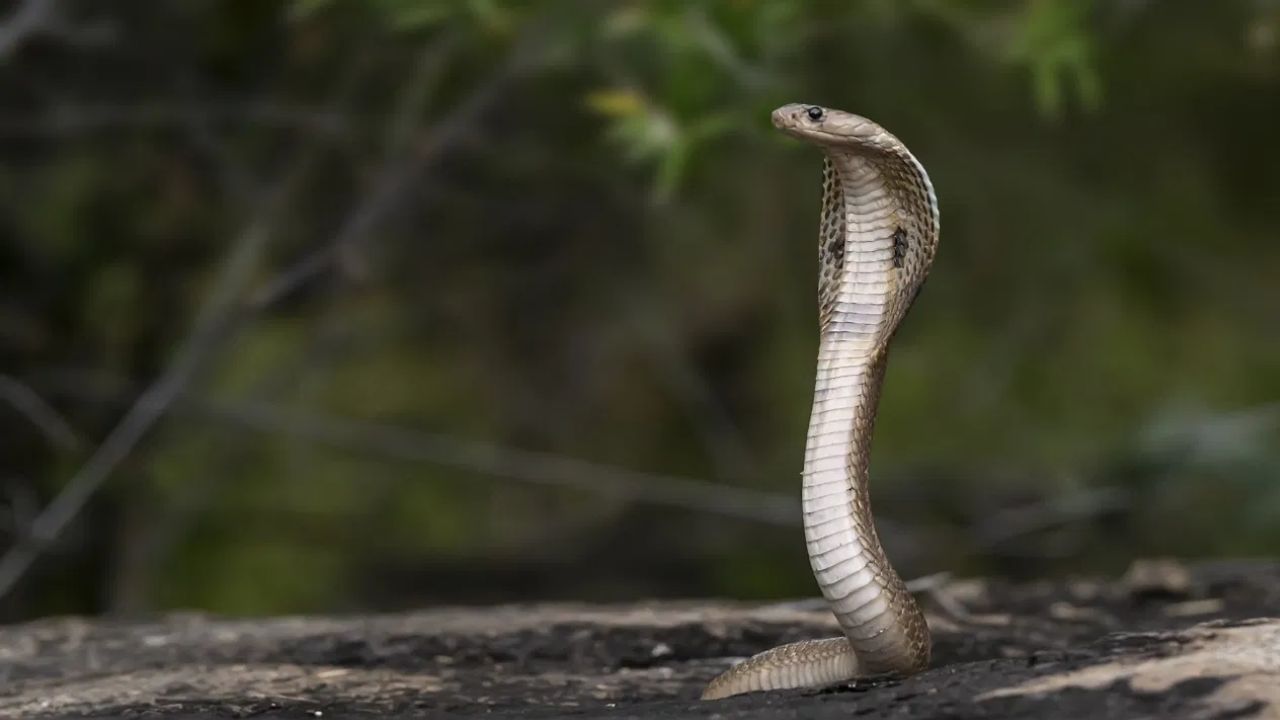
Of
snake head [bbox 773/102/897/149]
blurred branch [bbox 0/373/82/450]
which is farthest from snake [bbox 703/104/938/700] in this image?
blurred branch [bbox 0/373/82/450]

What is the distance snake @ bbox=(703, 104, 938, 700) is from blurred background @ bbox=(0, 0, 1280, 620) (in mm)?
1493

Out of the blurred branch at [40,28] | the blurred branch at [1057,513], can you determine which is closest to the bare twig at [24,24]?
the blurred branch at [40,28]

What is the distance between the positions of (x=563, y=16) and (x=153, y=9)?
175cm

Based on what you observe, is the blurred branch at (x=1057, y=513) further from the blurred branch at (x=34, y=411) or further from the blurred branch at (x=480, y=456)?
the blurred branch at (x=34, y=411)

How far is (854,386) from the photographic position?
107 inches

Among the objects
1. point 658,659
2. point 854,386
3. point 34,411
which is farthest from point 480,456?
point 854,386

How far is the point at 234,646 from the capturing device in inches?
148

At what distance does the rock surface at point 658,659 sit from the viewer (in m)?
2.33

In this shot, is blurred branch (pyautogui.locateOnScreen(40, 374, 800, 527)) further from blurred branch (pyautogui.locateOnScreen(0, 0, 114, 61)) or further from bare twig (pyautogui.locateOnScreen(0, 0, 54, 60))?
bare twig (pyautogui.locateOnScreen(0, 0, 54, 60))

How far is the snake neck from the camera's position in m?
2.59

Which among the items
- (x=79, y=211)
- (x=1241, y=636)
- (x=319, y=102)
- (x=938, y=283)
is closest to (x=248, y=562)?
(x=79, y=211)

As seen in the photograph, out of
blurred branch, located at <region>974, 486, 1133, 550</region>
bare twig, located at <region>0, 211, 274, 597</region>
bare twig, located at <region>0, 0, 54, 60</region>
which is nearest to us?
bare twig, located at <region>0, 0, 54, 60</region>

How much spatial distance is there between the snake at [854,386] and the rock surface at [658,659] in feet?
0.40

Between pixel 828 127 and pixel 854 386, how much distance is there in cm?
47
